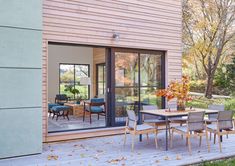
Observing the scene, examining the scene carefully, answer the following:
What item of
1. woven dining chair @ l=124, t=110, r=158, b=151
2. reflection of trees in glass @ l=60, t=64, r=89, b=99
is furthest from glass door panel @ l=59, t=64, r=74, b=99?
woven dining chair @ l=124, t=110, r=158, b=151

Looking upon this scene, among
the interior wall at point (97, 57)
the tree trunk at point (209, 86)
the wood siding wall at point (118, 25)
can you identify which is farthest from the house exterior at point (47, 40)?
the tree trunk at point (209, 86)

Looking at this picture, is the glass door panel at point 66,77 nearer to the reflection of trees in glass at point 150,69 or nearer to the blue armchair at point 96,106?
the blue armchair at point 96,106

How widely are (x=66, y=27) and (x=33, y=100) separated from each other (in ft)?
6.57

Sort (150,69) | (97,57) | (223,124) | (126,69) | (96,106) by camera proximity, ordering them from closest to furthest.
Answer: (223,124) < (126,69) < (150,69) < (96,106) < (97,57)

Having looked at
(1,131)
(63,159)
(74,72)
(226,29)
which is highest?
(226,29)

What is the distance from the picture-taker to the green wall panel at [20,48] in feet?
15.9

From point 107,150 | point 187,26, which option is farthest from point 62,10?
point 187,26

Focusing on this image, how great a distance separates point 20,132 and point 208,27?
1161cm

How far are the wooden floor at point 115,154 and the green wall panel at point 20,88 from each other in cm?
104

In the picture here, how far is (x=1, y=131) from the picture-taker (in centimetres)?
480

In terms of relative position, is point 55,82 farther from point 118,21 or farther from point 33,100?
point 33,100

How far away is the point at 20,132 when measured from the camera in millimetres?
4988

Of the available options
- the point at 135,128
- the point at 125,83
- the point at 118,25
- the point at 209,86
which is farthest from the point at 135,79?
the point at 209,86

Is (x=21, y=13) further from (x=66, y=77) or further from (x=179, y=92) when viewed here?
(x=66, y=77)
